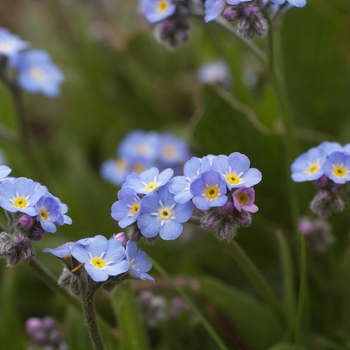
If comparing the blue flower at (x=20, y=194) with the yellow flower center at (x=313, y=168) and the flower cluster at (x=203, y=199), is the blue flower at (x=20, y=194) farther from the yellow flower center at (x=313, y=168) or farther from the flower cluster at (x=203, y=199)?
the yellow flower center at (x=313, y=168)

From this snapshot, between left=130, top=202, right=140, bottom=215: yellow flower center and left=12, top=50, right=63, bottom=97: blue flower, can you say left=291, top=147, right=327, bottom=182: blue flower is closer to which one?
left=130, top=202, right=140, bottom=215: yellow flower center

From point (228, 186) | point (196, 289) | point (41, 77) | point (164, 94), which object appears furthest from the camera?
point (164, 94)

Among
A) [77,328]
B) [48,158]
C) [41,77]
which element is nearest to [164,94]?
[48,158]

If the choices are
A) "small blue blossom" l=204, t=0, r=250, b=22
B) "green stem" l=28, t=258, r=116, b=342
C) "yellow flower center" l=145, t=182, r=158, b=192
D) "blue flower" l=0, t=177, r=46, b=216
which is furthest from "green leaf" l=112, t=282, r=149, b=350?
"small blue blossom" l=204, t=0, r=250, b=22

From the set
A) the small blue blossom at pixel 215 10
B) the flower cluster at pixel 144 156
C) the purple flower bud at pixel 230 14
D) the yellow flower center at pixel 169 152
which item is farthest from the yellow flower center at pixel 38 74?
the purple flower bud at pixel 230 14

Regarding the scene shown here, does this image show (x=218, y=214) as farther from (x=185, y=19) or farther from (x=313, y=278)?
(x=313, y=278)

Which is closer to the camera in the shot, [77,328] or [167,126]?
[77,328]
